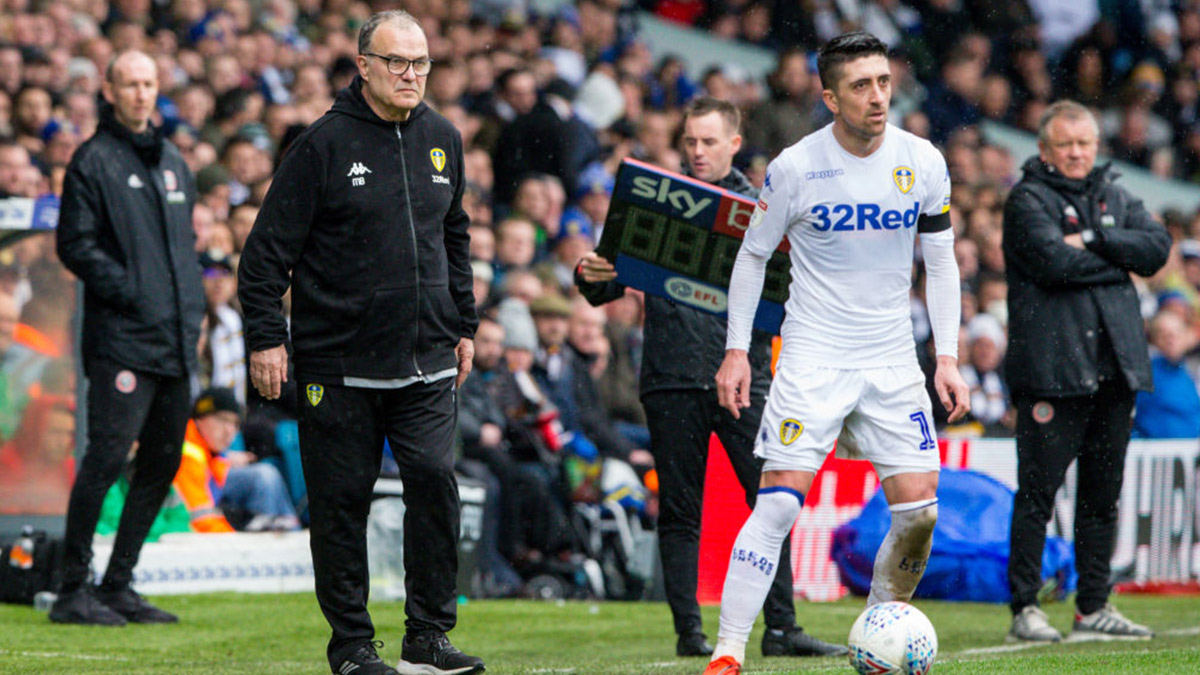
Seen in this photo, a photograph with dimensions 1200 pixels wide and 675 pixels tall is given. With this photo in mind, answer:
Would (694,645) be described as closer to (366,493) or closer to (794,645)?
(794,645)

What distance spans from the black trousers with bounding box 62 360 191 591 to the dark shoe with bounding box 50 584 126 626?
6 centimetres

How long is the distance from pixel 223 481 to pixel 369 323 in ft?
16.6

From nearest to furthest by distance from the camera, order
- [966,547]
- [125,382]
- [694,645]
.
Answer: [694,645] < [125,382] < [966,547]

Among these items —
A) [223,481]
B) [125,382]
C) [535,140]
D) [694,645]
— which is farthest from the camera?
[535,140]

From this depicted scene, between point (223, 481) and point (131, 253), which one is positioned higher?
point (131, 253)

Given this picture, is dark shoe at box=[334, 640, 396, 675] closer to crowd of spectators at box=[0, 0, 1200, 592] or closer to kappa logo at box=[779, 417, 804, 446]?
kappa logo at box=[779, 417, 804, 446]

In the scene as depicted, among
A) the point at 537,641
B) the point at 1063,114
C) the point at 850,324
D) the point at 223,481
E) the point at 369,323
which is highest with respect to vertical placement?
the point at 1063,114

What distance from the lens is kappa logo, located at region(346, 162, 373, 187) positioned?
21.0 feet

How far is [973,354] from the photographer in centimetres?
1521

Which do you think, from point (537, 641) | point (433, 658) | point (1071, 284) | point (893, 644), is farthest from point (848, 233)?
point (537, 641)

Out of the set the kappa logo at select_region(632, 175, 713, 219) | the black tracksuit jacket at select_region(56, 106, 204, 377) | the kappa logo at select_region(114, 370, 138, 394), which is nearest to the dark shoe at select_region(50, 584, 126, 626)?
the kappa logo at select_region(114, 370, 138, 394)

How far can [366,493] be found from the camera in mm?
6621

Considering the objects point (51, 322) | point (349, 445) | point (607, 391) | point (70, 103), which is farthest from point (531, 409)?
point (349, 445)

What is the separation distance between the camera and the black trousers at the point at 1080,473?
8.77 metres
